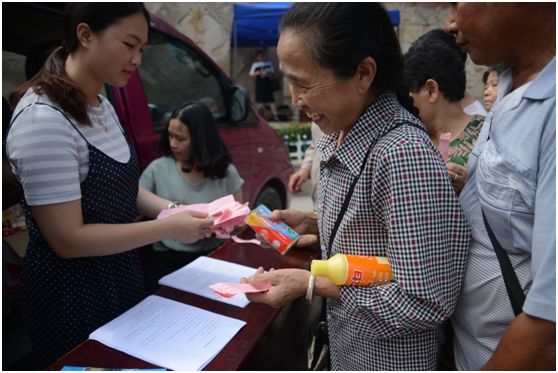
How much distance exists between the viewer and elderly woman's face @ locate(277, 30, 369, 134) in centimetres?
98

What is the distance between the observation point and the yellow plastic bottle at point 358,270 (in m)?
0.97

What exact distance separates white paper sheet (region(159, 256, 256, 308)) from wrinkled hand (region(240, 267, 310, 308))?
0.81ft

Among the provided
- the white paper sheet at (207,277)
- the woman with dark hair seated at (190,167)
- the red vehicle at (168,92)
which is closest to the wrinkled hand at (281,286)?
the white paper sheet at (207,277)

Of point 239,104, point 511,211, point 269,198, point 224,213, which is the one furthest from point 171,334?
point 269,198

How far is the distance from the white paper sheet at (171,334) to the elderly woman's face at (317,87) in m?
0.66

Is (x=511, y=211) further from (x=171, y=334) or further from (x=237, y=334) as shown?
(x=171, y=334)

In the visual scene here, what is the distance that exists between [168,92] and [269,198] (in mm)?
1324

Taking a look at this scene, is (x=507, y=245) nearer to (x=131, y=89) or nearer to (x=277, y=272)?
(x=277, y=272)

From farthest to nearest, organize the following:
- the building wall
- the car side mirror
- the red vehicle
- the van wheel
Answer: the building wall < the van wheel < the car side mirror < the red vehicle

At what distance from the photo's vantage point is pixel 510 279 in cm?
86

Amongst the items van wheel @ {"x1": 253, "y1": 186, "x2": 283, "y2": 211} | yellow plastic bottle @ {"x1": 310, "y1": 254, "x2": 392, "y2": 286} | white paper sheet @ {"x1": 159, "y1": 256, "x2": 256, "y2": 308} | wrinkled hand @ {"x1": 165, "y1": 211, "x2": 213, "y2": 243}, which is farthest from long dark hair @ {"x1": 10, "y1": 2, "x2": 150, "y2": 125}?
van wheel @ {"x1": 253, "y1": 186, "x2": 283, "y2": 211}

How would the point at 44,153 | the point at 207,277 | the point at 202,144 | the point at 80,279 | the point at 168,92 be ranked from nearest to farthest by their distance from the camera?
the point at 44,153
the point at 80,279
the point at 207,277
the point at 202,144
the point at 168,92

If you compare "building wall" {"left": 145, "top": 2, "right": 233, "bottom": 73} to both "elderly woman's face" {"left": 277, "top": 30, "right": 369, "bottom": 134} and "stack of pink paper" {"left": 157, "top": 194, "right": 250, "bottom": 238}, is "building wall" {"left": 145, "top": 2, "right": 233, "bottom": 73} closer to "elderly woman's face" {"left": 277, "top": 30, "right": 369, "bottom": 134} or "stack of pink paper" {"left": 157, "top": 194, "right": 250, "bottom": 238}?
"stack of pink paper" {"left": 157, "top": 194, "right": 250, "bottom": 238}

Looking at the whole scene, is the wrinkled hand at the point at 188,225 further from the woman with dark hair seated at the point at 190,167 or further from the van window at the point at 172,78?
the van window at the point at 172,78
